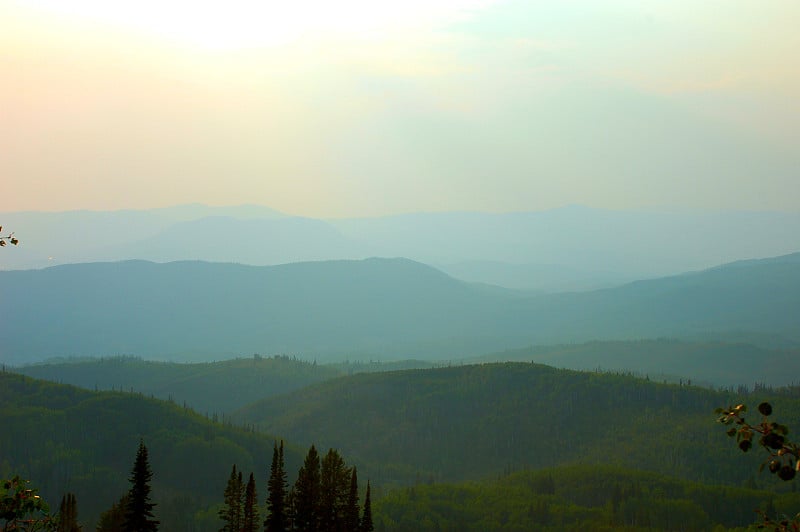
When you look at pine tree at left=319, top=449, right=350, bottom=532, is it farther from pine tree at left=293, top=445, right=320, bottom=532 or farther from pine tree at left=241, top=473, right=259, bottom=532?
pine tree at left=241, top=473, right=259, bottom=532

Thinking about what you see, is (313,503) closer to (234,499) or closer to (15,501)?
(234,499)

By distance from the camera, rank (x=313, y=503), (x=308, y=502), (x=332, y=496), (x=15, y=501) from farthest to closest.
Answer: (x=332, y=496) < (x=313, y=503) < (x=308, y=502) < (x=15, y=501)

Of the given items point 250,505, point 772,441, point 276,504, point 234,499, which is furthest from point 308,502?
point 772,441

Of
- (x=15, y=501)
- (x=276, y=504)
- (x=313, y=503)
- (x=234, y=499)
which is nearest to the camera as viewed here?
(x=15, y=501)

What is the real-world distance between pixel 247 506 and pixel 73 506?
43931 mm

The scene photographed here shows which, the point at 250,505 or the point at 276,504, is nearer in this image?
the point at 276,504

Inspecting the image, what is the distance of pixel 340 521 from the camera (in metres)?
124

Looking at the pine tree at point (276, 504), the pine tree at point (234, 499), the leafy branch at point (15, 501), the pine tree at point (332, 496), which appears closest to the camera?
the leafy branch at point (15, 501)

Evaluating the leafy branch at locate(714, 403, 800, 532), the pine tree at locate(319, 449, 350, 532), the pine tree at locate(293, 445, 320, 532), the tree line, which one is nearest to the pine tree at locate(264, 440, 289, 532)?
the tree line

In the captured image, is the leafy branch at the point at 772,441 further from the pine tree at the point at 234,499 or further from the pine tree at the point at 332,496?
the pine tree at the point at 332,496

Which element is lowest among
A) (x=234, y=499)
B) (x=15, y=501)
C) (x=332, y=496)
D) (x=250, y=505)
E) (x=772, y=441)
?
(x=332, y=496)

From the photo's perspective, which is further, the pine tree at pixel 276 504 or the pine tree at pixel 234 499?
the pine tree at pixel 234 499

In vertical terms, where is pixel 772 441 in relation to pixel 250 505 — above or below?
above

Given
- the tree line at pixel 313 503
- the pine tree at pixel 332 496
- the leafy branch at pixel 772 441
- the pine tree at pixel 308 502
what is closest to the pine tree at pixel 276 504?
the tree line at pixel 313 503
